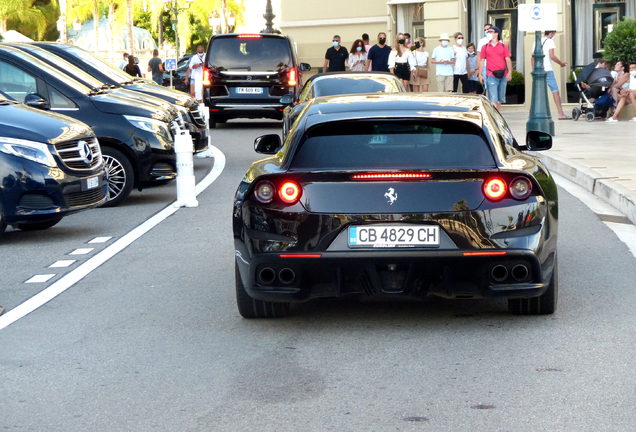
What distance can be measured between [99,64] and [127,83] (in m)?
0.46

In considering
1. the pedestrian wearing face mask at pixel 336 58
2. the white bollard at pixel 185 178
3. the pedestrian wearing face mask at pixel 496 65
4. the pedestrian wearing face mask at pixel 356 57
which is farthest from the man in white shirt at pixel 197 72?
the white bollard at pixel 185 178

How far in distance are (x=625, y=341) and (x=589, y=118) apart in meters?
18.1

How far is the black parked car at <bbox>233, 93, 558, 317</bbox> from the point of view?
19.8 feet

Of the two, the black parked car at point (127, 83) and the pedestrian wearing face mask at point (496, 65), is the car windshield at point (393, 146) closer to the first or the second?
the black parked car at point (127, 83)

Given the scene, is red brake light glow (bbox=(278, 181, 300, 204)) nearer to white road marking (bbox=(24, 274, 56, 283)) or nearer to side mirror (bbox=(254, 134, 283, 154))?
side mirror (bbox=(254, 134, 283, 154))

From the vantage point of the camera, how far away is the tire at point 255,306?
667 centimetres

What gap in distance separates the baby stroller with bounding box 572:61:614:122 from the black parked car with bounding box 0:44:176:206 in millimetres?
12341

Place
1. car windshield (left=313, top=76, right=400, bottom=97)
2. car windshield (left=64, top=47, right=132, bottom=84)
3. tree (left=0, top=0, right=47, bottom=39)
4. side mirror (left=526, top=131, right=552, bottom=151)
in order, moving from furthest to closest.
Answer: tree (left=0, top=0, right=47, bottom=39) < car windshield (left=313, top=76, right=400, bottom=97) < car windshield (left=64, top=47, right=132, bottom=84) < side mirror (left=526, top=131, right=552, bottom=151)

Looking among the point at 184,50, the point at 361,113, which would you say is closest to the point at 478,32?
the point at 361,113

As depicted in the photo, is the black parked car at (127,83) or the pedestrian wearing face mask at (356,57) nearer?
the black parked car at (127,83)

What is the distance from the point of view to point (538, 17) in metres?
19.5

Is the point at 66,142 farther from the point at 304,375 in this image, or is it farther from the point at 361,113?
the point at 304,375

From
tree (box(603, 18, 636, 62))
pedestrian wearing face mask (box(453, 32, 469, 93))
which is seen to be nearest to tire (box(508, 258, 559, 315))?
tree (box(603, 18, 636, 62))

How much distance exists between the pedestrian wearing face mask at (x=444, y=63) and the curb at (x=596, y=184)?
442 inches
